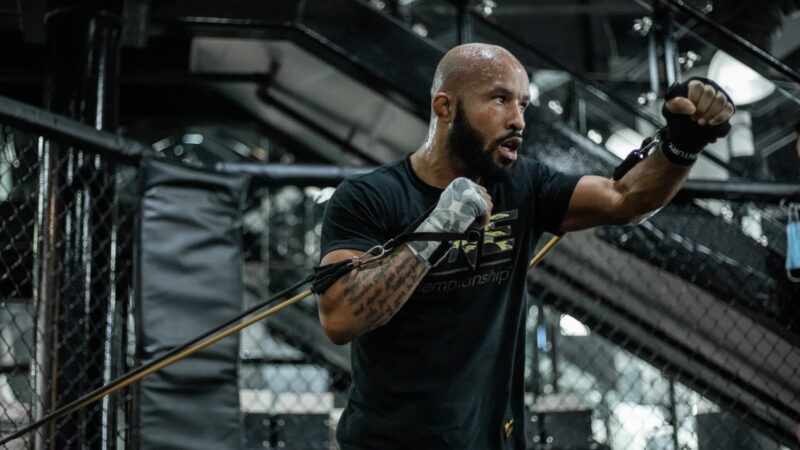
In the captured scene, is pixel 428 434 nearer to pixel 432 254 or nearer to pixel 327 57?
pixel 432 254

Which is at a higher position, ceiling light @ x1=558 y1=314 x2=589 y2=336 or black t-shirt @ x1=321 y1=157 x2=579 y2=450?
black t-shirt @ x1=321 y1=157 x2=579 y2=450

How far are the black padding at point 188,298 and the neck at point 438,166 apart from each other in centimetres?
127

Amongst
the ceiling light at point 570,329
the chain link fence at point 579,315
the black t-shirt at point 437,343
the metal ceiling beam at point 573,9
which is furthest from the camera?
the metal ceiling beam at point 573,9

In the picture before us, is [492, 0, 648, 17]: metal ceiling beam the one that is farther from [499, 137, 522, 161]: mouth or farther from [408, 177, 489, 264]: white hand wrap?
[408, 177, 489, 264]: white hand wrap

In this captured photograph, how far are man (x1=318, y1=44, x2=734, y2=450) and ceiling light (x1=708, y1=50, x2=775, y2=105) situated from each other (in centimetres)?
243

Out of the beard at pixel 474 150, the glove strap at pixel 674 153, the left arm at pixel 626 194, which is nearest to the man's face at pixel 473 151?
the beard at pixel 474 150

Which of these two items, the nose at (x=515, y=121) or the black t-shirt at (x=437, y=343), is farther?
the nose at (x=515, y=121)

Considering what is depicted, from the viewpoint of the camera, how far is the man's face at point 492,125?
2.84 m

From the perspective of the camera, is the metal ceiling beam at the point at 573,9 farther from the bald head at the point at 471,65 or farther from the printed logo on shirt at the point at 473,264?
the printed logo on shirt at the point at 473,264

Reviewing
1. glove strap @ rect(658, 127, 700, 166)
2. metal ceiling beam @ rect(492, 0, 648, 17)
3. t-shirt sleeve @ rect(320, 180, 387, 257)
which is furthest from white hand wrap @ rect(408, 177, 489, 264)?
metal ceiling beam @ rect(492, 0, 648, 17)

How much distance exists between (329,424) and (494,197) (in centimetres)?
469

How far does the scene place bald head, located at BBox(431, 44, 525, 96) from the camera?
2908 mm

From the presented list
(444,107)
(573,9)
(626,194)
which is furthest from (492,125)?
(573,9)

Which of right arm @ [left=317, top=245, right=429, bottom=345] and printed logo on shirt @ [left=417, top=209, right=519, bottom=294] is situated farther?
printed logo on shirt @ [left=417, top=209, right=519, bottom=294]
